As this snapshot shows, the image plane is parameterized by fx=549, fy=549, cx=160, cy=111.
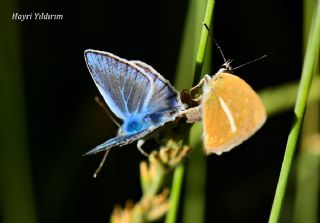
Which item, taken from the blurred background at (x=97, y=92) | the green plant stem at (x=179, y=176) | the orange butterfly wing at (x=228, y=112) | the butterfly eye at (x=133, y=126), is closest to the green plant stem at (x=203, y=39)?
the green plant stem at (x=179, y=176)

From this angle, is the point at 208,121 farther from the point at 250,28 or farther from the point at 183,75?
the point at 250,28

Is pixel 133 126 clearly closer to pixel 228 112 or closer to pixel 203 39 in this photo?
pixel 228 112

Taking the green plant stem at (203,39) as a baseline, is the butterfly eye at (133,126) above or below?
below

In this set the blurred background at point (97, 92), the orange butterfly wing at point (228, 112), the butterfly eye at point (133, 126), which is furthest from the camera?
the blurred background at point (97, 92)

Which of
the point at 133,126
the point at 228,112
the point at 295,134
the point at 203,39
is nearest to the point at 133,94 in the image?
the point at 133,126

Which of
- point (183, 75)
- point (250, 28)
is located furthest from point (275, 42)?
point (183, 75)

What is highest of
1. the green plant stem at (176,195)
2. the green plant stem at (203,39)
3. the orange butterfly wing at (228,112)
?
the green plant stem at (203,39)

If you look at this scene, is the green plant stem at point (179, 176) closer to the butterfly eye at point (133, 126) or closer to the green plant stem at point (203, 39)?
the green plant stem at point (203, 39)

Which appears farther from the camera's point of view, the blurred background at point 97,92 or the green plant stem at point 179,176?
the blurred background at point 97,92
